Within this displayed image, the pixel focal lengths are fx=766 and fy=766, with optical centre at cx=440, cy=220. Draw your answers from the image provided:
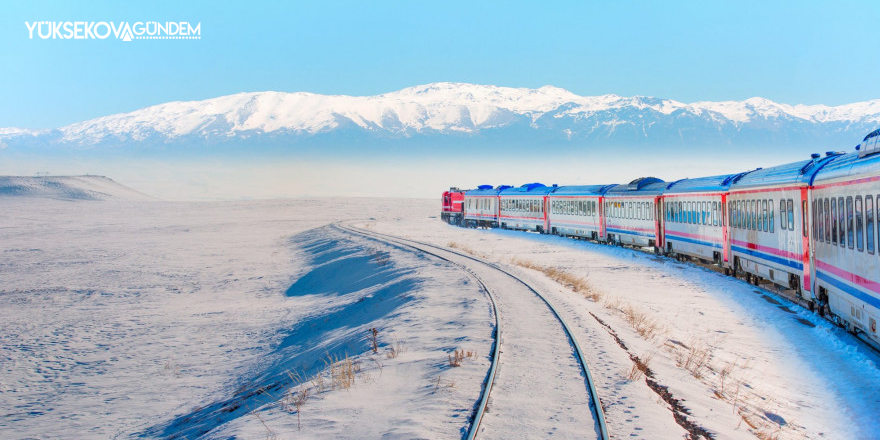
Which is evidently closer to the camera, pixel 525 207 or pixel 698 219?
pixel 698 219

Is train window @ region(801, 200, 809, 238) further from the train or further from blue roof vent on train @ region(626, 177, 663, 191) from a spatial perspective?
blue roof vent on train @ region(626, 177, 663, 191)

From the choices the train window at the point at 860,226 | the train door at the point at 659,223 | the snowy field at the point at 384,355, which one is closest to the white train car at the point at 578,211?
the snowy field at the point at 384,355

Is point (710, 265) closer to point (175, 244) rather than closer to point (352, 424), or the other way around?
point (352, 424)

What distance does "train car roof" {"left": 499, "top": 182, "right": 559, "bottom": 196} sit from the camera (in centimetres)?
5489

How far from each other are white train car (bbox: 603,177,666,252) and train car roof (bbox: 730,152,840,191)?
33.2 feet

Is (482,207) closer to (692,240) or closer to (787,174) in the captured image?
(692,240)

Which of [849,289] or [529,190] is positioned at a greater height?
[529,190]

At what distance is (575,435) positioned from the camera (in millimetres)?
8430

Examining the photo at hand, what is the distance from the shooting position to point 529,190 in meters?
57.7

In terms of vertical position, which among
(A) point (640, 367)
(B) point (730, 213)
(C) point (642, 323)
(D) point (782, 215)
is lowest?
(C) point (642, 323)

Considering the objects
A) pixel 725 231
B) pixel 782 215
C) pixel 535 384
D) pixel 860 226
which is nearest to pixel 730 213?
pixel 725 231

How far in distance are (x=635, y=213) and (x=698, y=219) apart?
9.02 meters

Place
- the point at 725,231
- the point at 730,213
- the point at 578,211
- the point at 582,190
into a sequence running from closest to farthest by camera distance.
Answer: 1. the point at 730,213
2. the point at 725,231
3. the point at 582,190
4. the point at 578,211

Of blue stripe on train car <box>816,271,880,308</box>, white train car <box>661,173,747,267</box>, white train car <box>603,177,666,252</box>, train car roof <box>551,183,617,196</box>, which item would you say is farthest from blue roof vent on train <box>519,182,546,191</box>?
blue stripe on train car <box>816,271,880,308</box>
